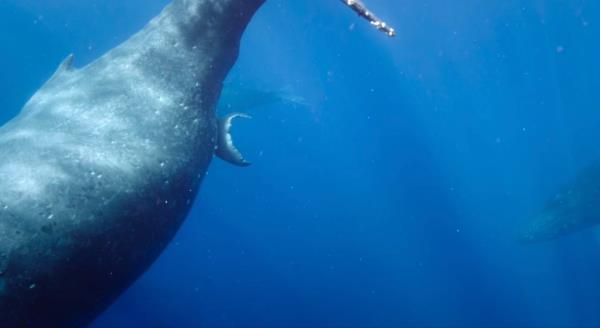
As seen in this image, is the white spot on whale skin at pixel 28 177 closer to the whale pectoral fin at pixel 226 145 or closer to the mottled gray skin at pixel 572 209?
the whale pectoral fin at pixel 226 145

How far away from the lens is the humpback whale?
387 cm

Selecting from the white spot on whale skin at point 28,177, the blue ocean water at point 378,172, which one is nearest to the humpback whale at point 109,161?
the white spot on whale skin at point 28,177

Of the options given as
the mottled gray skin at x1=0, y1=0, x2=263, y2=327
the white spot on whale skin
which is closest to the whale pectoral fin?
the mottled gray skin at x1=0, y1=0, x2=263, y2=327

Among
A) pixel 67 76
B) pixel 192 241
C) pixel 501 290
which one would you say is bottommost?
pixel 192 241

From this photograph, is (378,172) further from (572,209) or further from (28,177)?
(28,177)

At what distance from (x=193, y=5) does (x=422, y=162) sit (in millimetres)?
42201

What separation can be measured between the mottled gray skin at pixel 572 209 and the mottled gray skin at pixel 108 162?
53.6 ft

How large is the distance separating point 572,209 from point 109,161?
60.2 ft

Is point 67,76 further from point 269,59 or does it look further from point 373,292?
point 269,59

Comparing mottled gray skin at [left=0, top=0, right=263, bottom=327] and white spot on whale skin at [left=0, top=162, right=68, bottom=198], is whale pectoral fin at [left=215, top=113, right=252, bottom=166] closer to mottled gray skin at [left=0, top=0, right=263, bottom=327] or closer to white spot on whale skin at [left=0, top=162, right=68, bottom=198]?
mottled gray skin at [left=0, top=0, right=263, bottom=327]

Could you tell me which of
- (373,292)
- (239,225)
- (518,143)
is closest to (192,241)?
(239,225)

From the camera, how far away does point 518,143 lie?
6831cm

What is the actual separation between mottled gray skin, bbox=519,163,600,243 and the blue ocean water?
356cm

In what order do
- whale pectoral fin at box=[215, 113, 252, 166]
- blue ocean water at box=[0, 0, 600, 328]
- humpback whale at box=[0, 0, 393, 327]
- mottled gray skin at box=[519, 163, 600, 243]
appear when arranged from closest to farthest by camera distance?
humpback whale at box=[0, 0, 393, 327], whale pectoral fin at box=[215, 113, 252, 166], mottled gray skin at box=[519, 163, 600, 243], blue ocean water at box=[0, 0, 600, 328]
